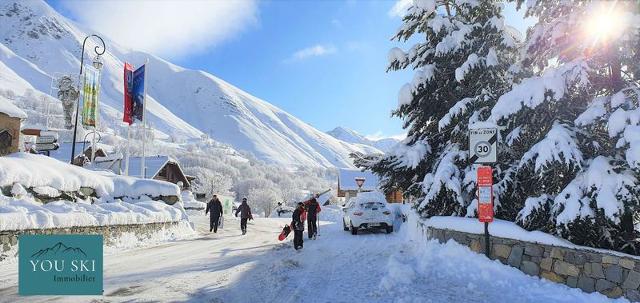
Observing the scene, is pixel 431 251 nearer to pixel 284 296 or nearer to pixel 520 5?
pixel 284 296

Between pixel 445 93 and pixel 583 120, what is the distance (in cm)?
722

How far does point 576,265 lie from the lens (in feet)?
26.9

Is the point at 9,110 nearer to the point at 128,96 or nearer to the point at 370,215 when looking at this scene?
the point at 128,96

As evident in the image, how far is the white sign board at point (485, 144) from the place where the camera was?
32.0 ft

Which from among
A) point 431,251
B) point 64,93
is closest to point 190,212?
point 64,93

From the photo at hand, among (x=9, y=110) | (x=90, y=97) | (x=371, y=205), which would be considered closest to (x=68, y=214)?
(x=9, y=110)

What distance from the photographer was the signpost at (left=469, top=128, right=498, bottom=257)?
977 centimetres

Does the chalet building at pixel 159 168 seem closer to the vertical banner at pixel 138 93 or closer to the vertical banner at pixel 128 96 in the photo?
the vertical banner at pixel 128 96

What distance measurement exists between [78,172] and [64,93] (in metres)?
30.0

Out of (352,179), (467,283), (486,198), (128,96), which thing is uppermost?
(128,96)

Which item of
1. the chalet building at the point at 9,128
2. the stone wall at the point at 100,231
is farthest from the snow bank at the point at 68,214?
the chalet building at the point at 9,128

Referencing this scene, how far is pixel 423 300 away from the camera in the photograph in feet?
24.6

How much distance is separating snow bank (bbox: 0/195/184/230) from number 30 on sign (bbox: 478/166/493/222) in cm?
1018

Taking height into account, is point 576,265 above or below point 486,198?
below
